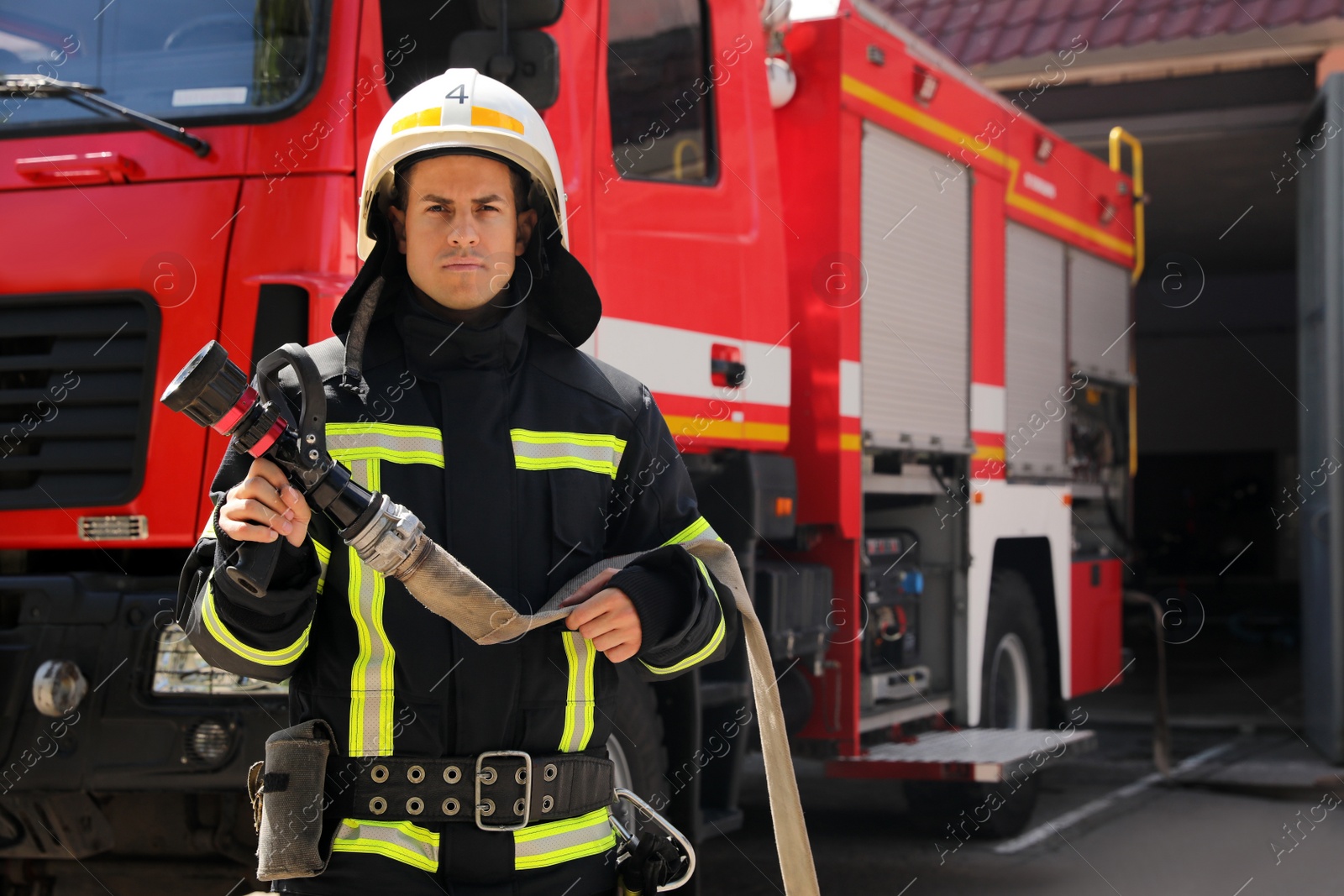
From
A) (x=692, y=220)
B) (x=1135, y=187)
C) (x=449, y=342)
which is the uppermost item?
(x=1135, y=187)

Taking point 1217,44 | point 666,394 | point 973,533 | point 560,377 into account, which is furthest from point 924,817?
point 1217,44

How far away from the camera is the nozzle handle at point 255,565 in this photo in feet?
5.88

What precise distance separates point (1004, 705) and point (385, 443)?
5655mm

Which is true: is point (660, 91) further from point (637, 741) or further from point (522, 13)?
point (637, 741)

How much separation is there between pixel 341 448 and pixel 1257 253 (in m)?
20.3

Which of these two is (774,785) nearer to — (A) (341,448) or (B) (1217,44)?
(A) (341,448)

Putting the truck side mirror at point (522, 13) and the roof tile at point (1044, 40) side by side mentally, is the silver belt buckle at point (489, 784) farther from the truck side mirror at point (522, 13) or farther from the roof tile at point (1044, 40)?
the roof tile at point (1044, 40)

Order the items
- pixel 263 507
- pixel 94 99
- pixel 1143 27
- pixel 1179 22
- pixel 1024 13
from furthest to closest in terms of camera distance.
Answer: pixel 1024 13 → pixel 1143 27 → pixel 1179 22 → pixel 94 99 → pixel 263 507

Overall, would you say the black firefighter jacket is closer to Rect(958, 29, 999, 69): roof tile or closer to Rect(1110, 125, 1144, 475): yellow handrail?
Rect(1110, 125, 1144, 475): yellow handrail

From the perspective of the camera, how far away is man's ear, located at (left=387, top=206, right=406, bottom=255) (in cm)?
222

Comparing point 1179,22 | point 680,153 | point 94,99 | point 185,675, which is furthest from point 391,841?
point 1179,22

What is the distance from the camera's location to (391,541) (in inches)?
72.7

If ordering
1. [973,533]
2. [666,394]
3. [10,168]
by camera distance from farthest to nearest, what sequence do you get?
[973,533] < [666,394] < [10,168]

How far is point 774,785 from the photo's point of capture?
235 centimetres
